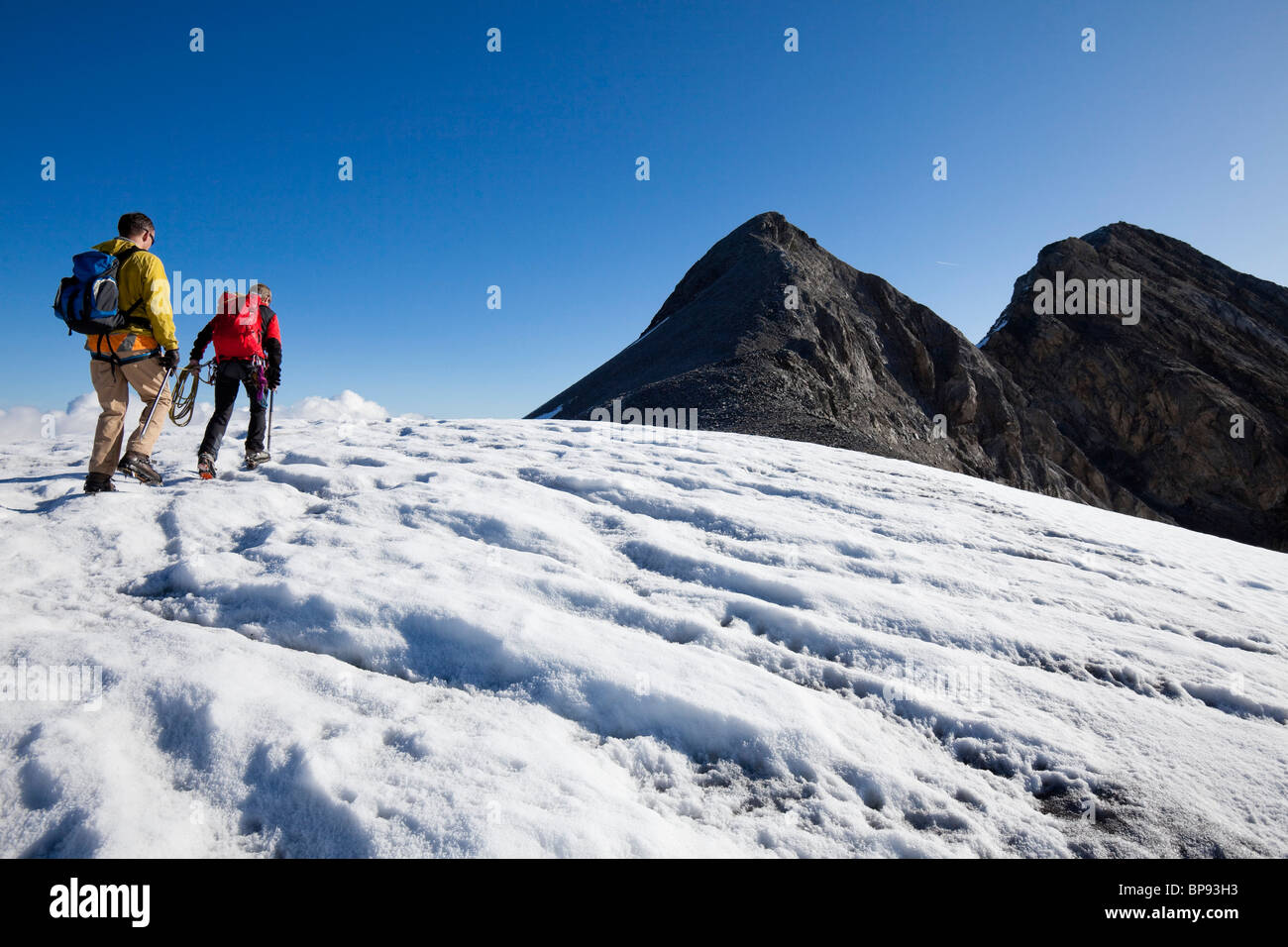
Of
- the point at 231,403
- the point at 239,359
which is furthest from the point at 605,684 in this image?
the point at 239,359

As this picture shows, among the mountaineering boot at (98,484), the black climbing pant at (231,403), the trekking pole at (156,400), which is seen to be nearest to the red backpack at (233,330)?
the black climbing pant at (231,403)

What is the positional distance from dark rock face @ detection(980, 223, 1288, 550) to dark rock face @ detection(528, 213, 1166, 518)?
4.70 meters

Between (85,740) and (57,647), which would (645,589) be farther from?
(57,647)

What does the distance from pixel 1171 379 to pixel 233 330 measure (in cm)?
6463

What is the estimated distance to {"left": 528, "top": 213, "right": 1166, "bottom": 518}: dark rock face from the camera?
82.5 ft

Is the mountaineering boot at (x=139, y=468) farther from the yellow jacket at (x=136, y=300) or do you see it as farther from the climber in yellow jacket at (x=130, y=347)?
the yellow jacket at (x=136, y=300)

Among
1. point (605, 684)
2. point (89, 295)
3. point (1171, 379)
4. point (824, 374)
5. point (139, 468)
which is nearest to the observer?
point (605, 684)

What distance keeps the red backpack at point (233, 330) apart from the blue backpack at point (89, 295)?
1511 mm

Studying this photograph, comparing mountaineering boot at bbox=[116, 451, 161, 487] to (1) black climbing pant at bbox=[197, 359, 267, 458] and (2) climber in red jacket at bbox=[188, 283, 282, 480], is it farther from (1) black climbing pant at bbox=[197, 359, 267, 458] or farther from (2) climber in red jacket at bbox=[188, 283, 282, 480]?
(2) climber in red jacket at bbox=[188, 283, 282, 480]

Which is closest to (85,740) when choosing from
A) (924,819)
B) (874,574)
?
(924,819)

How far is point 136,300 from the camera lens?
19.4ft

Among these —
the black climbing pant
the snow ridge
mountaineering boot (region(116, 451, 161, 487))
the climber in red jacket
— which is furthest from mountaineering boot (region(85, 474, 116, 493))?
the climber in red jacket

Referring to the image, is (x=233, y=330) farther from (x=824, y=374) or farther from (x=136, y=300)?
(x=824, y=374)

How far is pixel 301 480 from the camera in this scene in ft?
22.7
